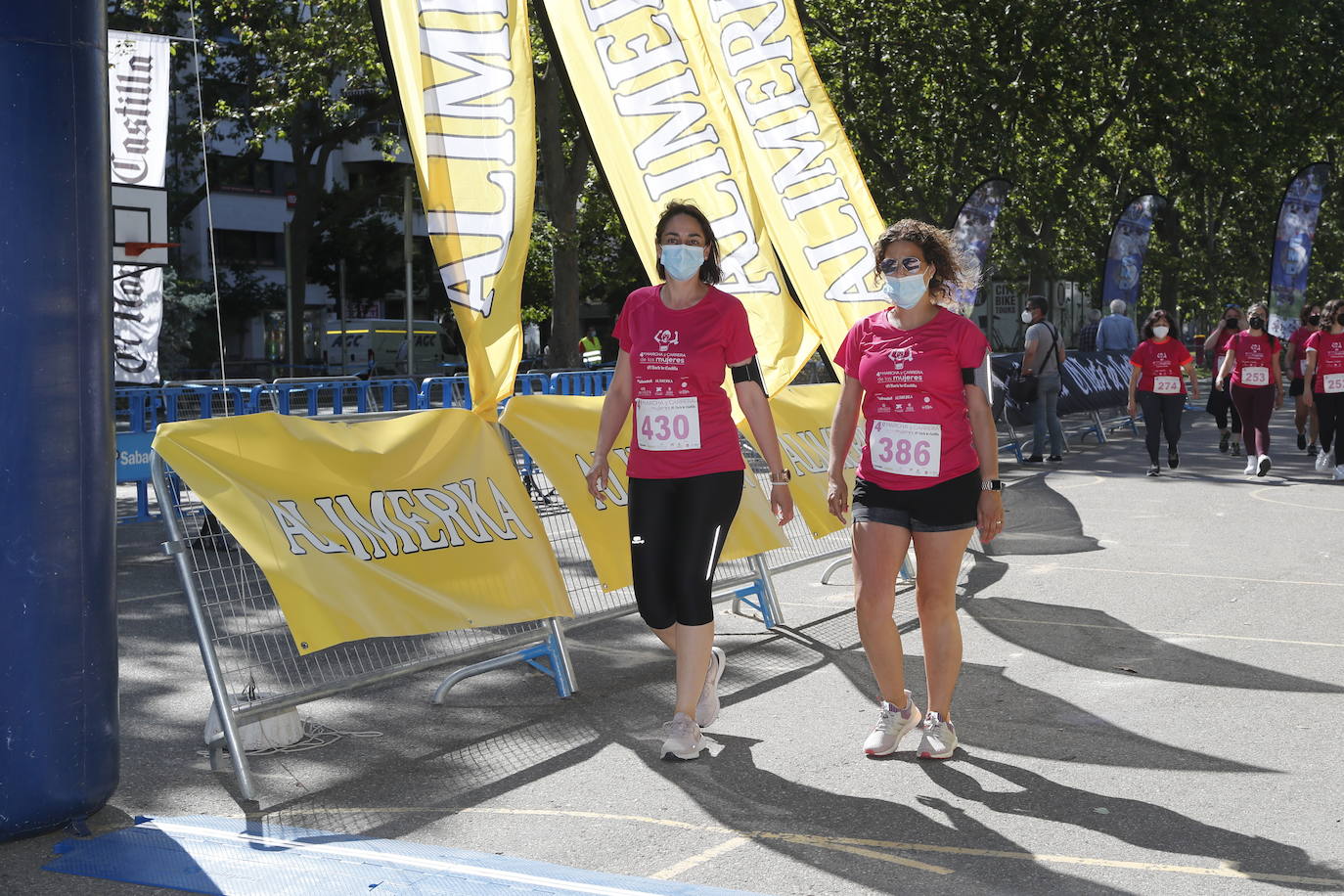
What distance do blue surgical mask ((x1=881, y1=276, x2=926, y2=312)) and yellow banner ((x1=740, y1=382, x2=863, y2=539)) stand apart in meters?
2.46

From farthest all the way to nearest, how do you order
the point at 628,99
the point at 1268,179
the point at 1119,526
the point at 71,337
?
the point at 1268,179
the point at 1119,526
the point at 628,99
the point at 71,337

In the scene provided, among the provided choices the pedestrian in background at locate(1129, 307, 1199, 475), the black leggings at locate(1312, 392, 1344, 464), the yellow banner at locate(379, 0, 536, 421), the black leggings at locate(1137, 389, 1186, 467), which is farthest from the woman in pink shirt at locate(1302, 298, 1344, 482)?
the yellow banner at locate(379, 0, 536, 421)

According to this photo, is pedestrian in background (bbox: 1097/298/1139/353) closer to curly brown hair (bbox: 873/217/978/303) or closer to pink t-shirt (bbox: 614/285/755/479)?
curly brown hair (bbox: 873/217/978/303)

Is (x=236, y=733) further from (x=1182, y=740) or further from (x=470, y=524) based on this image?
(x=1182, y=740)

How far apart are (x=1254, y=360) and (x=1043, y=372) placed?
2702 mm

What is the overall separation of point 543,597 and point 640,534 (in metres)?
0.94

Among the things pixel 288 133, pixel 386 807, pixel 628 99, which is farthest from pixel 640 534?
pixel 288 133

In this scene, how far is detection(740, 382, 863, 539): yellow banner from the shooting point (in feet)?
27.3

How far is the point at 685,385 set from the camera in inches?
217

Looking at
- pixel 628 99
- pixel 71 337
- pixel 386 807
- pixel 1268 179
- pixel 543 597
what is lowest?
pixel 386 807

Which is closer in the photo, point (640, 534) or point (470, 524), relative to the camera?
point (640, 534)

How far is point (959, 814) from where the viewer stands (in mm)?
4801

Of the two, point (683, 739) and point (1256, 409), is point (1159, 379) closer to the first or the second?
point (1256, 409)

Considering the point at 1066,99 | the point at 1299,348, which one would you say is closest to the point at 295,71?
the point at 1066,99
